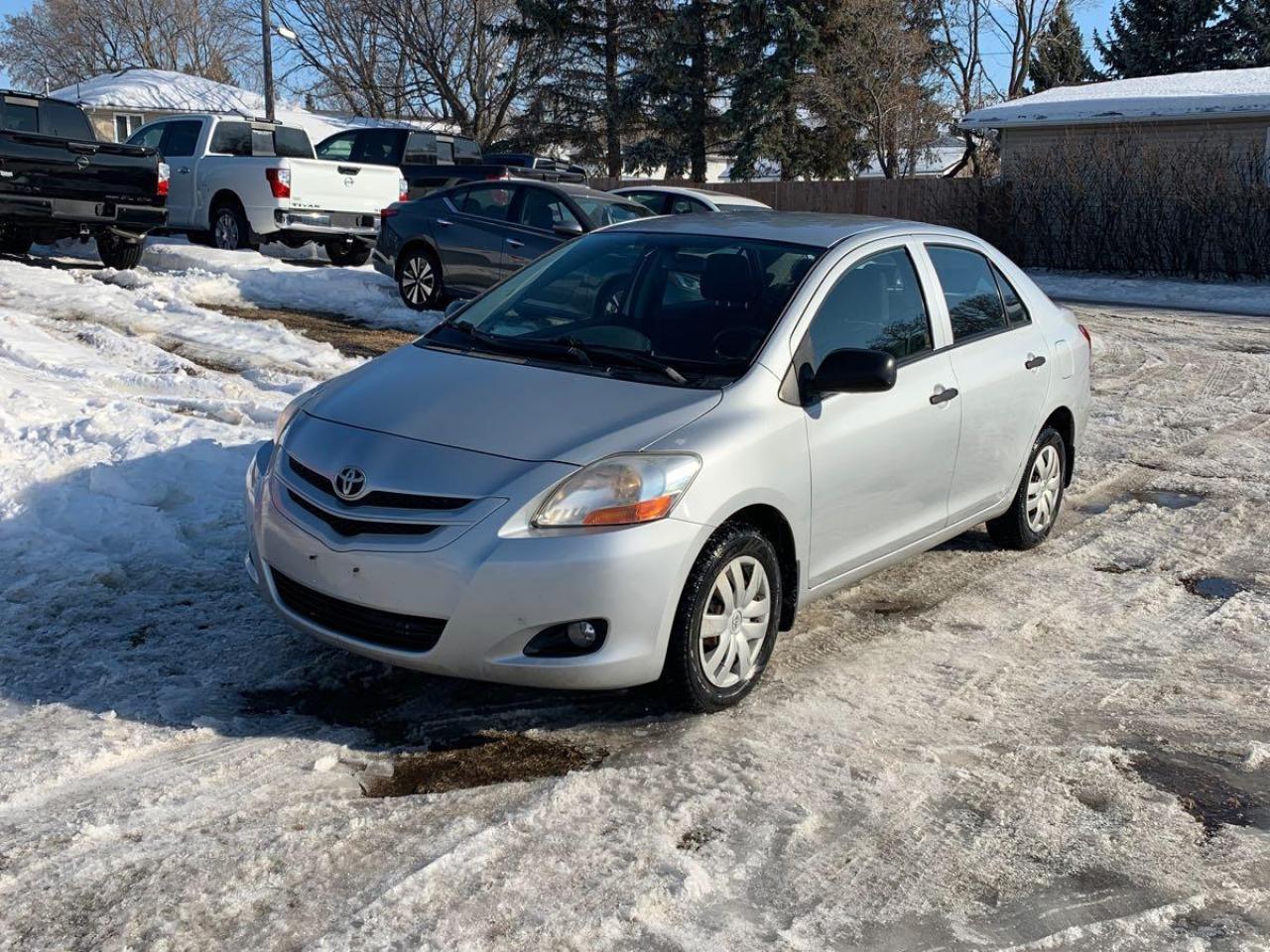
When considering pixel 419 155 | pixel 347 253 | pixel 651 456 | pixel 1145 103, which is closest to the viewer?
pixel 651 456

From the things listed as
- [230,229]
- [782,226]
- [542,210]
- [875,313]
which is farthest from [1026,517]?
[230,229]

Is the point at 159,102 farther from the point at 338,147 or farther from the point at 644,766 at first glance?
the point at 644,766

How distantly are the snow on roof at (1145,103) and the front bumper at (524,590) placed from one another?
85.0 feet

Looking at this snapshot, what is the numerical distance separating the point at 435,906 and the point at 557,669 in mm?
1009

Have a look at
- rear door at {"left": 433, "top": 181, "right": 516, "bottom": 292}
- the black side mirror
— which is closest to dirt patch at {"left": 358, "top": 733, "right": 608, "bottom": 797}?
the black side mirror

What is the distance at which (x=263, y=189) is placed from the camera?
16.4m

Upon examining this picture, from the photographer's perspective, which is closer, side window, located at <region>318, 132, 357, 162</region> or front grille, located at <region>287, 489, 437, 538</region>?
front grille, located at <region>287, 489, 437, 538</region>

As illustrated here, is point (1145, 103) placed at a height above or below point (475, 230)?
above

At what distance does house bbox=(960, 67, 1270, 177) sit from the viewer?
26281 millimetres

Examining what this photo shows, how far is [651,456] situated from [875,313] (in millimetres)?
1642

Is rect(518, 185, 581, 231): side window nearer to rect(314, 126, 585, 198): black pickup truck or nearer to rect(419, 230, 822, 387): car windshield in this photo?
rect(314, 126, 585, 198): black pickup truck

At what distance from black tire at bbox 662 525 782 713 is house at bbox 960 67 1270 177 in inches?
894

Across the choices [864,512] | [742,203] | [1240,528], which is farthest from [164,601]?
[742,203]

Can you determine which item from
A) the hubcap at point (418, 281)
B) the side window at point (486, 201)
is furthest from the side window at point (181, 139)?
the side window at point (486, 201)
